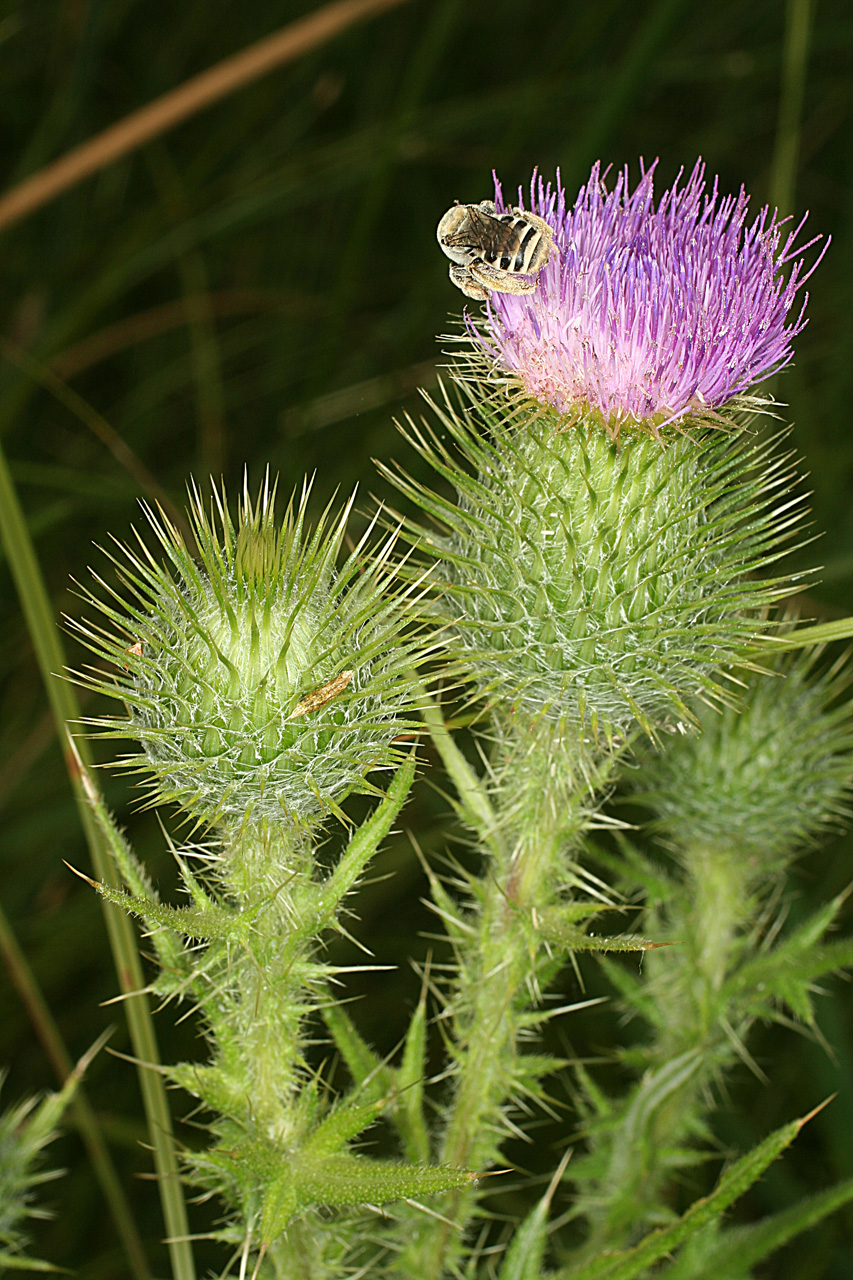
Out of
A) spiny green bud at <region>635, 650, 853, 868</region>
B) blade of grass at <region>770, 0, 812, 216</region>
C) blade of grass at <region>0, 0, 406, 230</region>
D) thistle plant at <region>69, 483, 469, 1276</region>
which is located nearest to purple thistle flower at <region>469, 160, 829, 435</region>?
thistle plant at <region>69, 483, 469, 1276</region>

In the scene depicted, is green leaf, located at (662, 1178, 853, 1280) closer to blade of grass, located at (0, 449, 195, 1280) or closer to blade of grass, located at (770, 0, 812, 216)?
blade of grass, located at (0, 449, 195, 1280)

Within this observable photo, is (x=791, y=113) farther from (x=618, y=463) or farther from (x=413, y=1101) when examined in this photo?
(x=413, y=1101)

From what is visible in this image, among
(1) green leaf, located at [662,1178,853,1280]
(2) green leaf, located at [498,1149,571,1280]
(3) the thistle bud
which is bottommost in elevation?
(1) green leaf, located at [662,1178,853,1280]

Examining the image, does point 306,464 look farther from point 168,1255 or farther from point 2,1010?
point 168,1255

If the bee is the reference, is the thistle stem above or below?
below

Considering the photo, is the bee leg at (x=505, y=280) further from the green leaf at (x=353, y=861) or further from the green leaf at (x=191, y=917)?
the green leaf at (x=191, y=917)

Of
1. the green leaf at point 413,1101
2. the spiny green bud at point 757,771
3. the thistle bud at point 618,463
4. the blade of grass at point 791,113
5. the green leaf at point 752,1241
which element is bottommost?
the green leaf at point 752,1241

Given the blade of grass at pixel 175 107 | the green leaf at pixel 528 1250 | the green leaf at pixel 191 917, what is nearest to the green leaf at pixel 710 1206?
the green leaf at pixel 528 1250

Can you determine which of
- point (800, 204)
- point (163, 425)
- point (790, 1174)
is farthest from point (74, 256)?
point (790, 1174)
